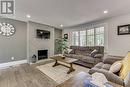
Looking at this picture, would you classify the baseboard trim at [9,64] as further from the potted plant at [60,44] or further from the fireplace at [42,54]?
the potted plant at [60,44]

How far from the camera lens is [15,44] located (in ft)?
16.6

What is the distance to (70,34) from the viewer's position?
21.8ft

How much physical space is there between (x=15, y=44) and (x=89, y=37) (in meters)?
4.42

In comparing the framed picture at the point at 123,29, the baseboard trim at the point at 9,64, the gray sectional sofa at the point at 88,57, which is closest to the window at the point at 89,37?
the gray sectional sofa at the point at 88,57

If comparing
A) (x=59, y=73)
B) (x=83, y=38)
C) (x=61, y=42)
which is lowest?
(x=59, y=73)

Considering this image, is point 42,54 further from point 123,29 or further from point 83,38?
point 123,29

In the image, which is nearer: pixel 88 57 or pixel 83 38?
pixel 88 57

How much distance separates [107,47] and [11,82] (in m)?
4.25

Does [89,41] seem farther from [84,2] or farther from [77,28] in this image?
[84,2]

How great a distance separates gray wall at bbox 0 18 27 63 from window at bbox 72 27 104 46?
340cm

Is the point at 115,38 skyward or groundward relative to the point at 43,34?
groundward

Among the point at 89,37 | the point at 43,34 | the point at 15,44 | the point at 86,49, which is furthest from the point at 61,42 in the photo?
the point at 15,44

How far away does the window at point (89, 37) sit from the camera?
4.77 metres

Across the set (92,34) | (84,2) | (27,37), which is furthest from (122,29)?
(27,37)
